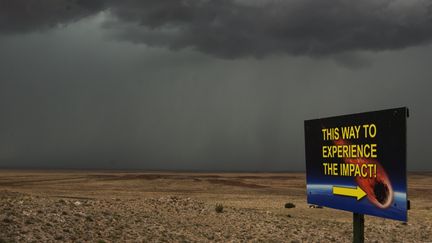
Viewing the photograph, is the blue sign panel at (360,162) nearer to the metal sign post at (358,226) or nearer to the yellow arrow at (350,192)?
the yellow arrow at (350,192)

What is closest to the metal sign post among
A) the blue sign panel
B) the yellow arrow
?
the blue sign panel

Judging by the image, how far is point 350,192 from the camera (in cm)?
1256

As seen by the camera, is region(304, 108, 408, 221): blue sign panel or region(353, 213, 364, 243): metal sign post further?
region(353, 213, 364, 243): metal sign post

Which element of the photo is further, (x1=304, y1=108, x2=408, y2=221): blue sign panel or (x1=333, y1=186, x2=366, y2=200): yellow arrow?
(x1=333, y1=186, x2=366, y2=200): yellow arrow

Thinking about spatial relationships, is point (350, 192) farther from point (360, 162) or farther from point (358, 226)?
point (358, 226)

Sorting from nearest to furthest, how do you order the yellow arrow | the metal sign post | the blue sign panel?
the blue sign panel
the yellow arrow
the metal sign post

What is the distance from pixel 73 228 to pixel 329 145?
8374 mm

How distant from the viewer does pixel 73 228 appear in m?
15.5

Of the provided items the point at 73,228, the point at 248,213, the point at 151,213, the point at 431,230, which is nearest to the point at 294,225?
the point at 248,213

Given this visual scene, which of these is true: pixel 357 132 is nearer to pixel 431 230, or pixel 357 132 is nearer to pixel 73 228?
pixel 73 228

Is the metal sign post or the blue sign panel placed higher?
the blue sign panel

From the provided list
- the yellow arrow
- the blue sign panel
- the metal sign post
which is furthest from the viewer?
the metal sign post

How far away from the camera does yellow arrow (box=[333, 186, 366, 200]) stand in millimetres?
12156

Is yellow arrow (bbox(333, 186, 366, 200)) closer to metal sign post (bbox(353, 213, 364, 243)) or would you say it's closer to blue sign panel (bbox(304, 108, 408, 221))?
blue sign panel (bbox(304, 108, 408, 221))
